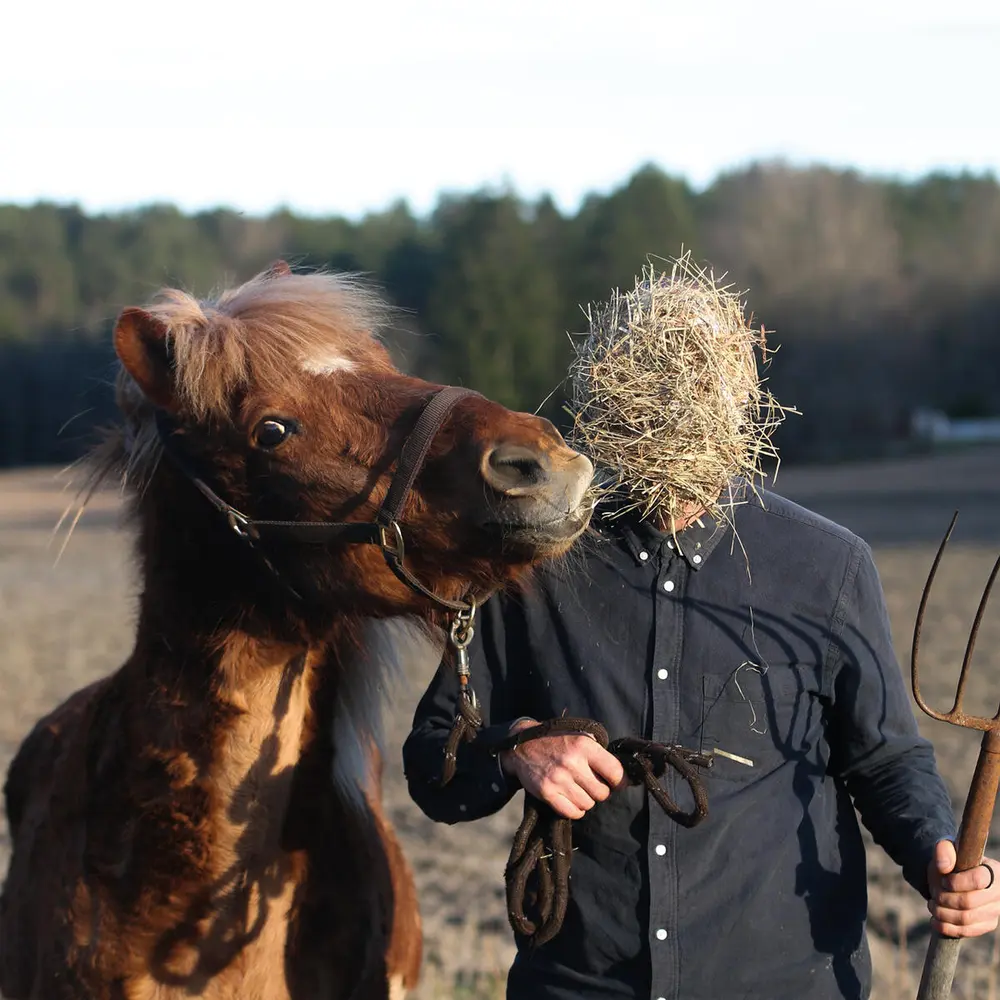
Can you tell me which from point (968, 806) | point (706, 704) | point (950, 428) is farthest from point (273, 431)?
point (950, 428)

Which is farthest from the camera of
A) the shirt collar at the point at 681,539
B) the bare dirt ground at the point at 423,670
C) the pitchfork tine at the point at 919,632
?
the bare dirt ground at the point at 423,670

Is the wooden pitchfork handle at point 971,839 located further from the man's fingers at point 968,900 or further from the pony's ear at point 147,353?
the pony's ear at point 147,353

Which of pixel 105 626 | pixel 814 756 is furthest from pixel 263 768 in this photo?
pixel 105 626

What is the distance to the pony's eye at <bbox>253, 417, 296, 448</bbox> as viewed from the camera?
2.67 m

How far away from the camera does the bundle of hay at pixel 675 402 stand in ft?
8.14

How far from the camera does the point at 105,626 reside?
50.1 ft

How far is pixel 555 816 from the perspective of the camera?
2.42 meters

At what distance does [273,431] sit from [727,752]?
46.6 inches

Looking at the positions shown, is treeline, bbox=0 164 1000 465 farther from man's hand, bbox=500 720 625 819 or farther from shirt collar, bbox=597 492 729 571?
man's hand, bbox=500 720 625 819

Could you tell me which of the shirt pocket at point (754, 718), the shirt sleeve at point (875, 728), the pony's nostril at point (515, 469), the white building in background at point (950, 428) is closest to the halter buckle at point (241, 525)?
the pony's nostril at point (515, 469)

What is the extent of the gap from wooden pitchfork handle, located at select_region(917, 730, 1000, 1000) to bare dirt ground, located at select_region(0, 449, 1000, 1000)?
150 centimetres

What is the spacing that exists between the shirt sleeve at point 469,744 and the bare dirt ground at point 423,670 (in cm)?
60

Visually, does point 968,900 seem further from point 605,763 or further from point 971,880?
point 605,763

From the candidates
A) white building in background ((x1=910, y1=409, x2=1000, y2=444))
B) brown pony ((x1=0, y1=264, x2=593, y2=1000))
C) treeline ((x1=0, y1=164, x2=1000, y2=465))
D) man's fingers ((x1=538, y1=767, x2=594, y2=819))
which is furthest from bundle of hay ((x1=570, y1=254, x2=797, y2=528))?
white building in background ((x1=910, y1=409, x2=1000, y2=444))
